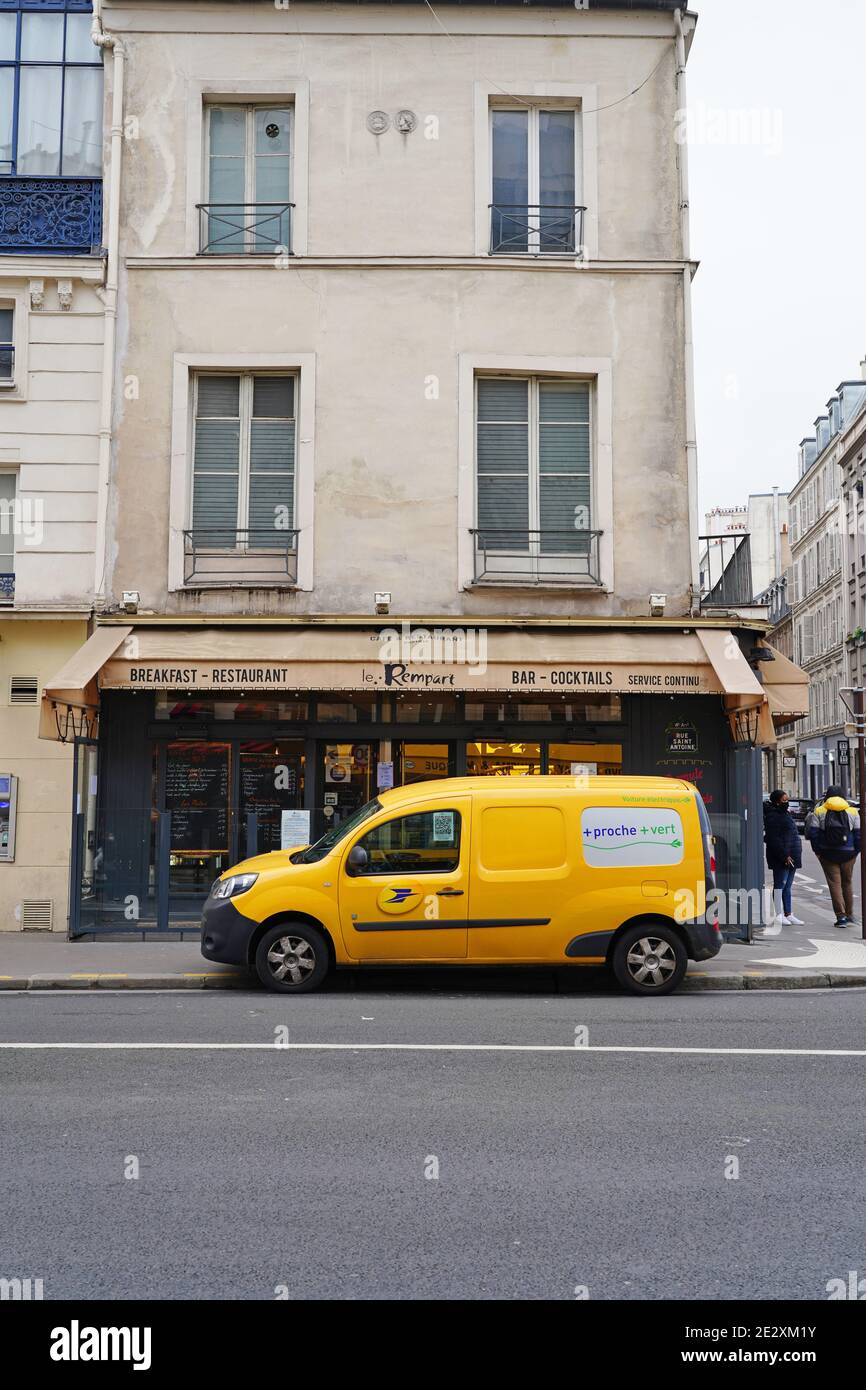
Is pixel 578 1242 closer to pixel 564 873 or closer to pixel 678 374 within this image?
pixel 564 873

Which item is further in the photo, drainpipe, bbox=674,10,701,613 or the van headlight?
drainpipe, bbox=674,10,701,613

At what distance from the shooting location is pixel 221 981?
11.8 m

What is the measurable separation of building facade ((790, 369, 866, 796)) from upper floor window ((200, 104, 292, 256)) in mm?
47907

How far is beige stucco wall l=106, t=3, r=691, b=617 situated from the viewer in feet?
52.6

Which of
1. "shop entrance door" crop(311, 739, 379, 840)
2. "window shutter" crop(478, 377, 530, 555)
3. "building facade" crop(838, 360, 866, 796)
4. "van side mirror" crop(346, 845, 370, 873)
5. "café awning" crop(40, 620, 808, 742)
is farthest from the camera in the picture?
"building facade" crop(838, 360, 866, 796)

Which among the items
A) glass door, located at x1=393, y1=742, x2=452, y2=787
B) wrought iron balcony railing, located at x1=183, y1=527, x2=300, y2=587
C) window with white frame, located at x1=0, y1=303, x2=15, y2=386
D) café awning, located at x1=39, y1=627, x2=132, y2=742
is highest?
window with white frame, located at x1=0, y1=303, x2=15, y2=386

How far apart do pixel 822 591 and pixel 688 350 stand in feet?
184

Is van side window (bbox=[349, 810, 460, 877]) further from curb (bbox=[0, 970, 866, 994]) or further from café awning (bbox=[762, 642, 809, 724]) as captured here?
café awning (bbox=[762, 642, 809, 724])

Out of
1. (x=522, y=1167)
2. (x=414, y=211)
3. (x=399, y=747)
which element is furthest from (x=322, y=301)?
(x=522, y=1167)

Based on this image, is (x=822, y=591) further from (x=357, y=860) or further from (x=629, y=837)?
(x=357, y=860)

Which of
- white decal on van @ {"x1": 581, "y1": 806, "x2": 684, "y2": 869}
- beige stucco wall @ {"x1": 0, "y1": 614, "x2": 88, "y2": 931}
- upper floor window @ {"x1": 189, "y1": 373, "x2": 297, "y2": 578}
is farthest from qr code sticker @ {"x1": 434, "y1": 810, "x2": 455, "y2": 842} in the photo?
beige stucco wall @ {"x1": 0, "y1": 614, "x2": 88, "y2": 931}

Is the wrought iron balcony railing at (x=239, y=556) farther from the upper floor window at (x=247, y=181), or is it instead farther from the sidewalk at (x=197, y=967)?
the sidewalk at (x=197, y=967)

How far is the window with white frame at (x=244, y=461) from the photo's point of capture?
1616 centimetres

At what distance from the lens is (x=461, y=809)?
36.7 feet
